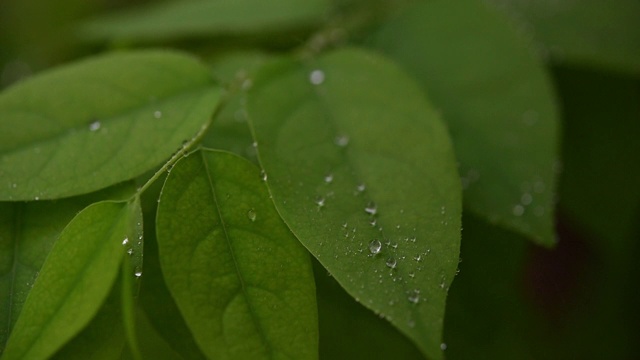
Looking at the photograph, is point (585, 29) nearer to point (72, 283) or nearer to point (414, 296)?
point (414, 296)

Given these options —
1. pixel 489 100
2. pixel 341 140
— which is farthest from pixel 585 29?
pixel 341 140

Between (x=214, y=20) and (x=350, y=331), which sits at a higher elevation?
(x=214, y=20)

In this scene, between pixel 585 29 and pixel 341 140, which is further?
pixel 585 29

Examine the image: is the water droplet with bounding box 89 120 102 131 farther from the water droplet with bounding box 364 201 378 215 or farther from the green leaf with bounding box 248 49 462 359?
the water droplet with bounding box 364 201 378 215

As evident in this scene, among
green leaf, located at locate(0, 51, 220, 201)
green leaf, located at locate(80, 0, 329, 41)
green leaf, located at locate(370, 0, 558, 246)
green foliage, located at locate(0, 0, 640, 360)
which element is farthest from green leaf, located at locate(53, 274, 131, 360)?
green leaf, located at locate(80, 0, 329, 41)

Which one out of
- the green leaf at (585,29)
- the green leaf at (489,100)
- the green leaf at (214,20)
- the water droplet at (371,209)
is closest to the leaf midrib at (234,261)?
the water droplet at (371,209)

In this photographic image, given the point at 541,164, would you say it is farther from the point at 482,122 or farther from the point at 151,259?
the point at 151,259

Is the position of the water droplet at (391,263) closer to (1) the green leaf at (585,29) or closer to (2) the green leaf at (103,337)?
(2) the green leaf at (103,337)
